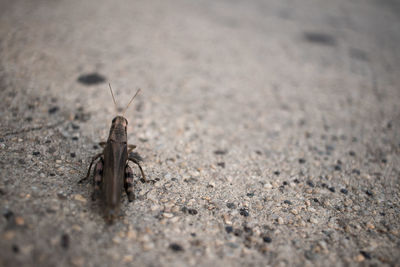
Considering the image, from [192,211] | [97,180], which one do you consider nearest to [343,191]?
[192,211]

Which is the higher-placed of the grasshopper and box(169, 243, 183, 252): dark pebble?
the grasshopper

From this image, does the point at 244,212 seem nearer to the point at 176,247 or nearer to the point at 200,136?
the point at 176,247

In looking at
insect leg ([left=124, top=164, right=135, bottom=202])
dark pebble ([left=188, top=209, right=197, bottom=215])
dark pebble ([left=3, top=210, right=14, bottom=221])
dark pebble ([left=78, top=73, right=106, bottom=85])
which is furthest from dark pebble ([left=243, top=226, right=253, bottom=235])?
dark pebble ([left=78, top=73, right=106, bottom=85])

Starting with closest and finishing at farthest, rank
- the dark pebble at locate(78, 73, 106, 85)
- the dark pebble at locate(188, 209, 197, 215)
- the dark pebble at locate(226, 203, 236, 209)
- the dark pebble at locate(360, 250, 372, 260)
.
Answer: the dark pebble at locate(360, 250, 372, 260) → the dark pebble at locate(188, 209, 197, 215) → the dark pebble at locate(226, 203, 236, 209) → the dark pebble at locate(78, 73, 106, 85)

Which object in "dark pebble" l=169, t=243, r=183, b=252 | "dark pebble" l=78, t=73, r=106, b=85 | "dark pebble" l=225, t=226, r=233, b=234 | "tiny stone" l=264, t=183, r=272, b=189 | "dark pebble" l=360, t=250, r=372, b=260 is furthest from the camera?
"dark pebble" l=78, t=73, r=106, b=85

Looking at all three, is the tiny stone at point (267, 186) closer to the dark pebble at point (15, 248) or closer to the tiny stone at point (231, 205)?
→ the tiny stone at point (231, 205)

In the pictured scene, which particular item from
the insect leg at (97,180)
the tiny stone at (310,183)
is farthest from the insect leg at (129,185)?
the tiny stone at (310,183)

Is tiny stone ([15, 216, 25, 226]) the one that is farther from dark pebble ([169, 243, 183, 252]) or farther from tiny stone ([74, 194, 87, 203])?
dark pebble ([169, 243, 183, 252])
